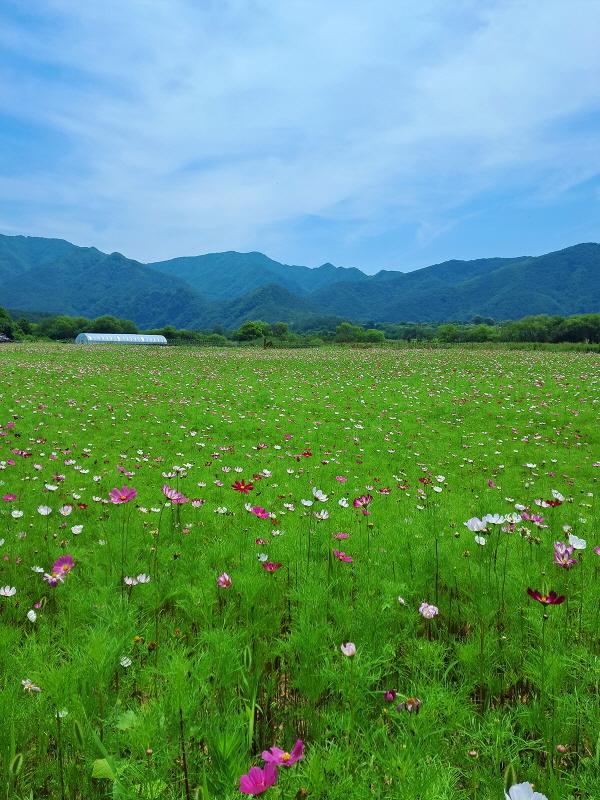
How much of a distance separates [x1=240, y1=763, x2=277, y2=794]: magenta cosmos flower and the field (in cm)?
1

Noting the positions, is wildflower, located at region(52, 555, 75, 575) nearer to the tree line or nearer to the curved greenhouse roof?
the tree line

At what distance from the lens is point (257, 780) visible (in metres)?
1.22

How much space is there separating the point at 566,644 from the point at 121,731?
2774 mm

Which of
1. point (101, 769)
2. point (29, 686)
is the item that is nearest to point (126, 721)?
point (101, 769)

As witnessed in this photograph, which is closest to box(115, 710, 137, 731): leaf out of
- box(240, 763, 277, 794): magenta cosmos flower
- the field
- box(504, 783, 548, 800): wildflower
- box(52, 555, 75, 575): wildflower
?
the field

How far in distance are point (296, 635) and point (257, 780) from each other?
66.6 inches

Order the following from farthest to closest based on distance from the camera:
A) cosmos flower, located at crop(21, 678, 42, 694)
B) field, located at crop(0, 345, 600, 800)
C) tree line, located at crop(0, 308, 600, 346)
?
tree line, located at crop(0, 308, 600, 346), cosmos flower, located at crop(21, 678, 42, 694), field, located at crop(0, 345, 600, 800)

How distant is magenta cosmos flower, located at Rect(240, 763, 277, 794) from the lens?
1196mm

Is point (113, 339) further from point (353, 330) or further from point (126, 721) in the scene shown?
point (126, 721)

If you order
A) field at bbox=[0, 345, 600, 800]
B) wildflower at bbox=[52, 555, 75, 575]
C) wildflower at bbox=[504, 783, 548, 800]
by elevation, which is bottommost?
field at bbox=[0, 345, 600, 800]

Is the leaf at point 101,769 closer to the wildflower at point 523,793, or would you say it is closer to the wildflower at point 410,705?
the wildflower at point 410,705

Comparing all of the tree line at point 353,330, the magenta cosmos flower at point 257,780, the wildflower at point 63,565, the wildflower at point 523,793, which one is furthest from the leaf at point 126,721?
the tree line at point 353,330

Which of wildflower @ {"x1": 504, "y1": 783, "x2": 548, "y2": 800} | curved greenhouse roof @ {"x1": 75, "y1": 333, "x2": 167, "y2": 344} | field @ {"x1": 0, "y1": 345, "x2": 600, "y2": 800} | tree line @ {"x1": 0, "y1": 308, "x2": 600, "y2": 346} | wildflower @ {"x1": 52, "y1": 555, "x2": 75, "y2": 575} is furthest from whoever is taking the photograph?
curved greenhouse roof @ {"x1": 75, "y1": 333, "x2": 167, "y2": 344}

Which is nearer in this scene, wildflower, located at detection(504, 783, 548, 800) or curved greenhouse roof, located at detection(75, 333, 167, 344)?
wildflower, located at detection(504, 783, 548, 800)
